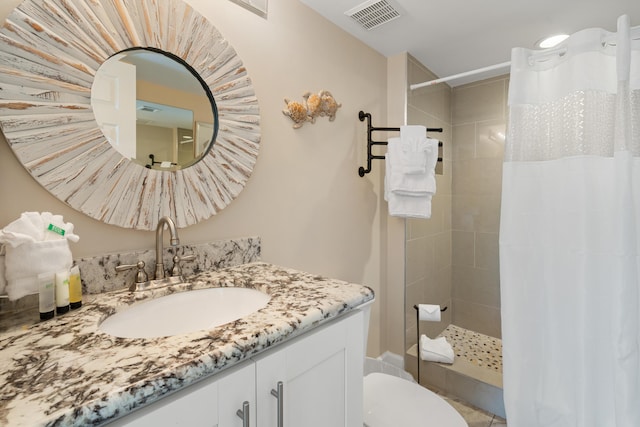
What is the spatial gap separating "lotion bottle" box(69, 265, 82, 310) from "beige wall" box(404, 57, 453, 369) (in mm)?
1846

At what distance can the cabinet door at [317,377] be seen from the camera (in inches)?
26.8

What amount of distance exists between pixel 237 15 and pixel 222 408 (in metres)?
1.42

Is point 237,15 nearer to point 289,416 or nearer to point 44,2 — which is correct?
point 44,2

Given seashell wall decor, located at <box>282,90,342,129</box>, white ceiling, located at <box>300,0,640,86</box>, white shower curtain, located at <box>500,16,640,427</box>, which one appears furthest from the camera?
white ceiling, located at <box>300,0,640,86</box>

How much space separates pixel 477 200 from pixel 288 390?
7.81ft

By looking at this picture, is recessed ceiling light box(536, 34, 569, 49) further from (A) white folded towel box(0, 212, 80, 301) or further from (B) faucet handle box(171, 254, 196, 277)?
(A) white folded towel box(0, 212, 80, 301)

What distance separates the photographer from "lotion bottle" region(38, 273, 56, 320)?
2.42ft

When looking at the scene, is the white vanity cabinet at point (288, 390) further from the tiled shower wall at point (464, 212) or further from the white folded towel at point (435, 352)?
the tiled shower wall at point (464, 212)

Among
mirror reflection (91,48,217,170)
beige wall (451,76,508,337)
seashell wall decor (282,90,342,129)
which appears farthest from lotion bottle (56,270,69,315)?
beige wall (451,76,508,337)

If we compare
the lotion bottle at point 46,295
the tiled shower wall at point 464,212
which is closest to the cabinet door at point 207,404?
the lotion bottle at point 46,295

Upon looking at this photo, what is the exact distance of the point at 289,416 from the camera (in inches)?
28.7

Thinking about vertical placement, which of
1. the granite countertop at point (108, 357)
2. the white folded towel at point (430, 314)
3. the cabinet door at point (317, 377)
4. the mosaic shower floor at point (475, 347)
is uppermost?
the granite countertop at point (108, 357)

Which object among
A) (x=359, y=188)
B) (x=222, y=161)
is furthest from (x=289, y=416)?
(x=359, y=188)

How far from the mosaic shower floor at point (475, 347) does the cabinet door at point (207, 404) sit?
1960mm
